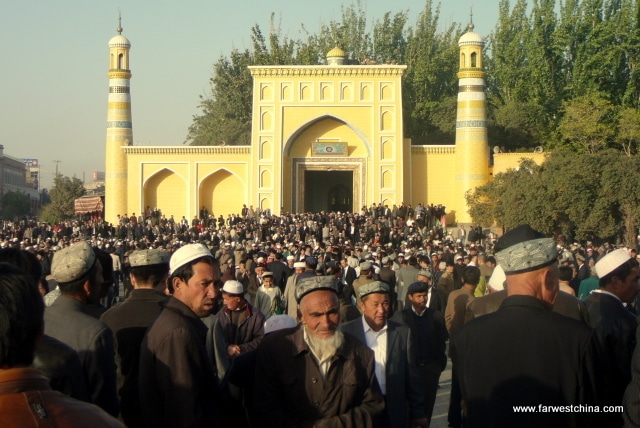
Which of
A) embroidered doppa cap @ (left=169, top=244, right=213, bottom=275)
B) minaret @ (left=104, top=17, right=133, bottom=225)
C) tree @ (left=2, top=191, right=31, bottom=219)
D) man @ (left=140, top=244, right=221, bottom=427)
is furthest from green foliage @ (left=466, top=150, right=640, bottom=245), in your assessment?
tree @ (left=2, top=191, right=31, bottom=219)

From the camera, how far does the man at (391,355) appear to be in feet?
17.3

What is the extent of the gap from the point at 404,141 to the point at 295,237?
9746mm

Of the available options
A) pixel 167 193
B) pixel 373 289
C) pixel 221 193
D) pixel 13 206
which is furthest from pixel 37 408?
pixel 13 206

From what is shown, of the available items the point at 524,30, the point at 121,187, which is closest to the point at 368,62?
the point at 524,30

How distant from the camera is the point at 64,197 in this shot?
168ft

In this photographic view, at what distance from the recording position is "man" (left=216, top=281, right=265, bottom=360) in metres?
6.45

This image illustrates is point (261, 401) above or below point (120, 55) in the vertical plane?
below

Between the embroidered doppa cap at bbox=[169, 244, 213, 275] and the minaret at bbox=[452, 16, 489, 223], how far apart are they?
32.6 meters

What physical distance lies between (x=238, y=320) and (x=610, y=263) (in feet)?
7.63

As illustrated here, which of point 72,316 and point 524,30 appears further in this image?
point 524,30

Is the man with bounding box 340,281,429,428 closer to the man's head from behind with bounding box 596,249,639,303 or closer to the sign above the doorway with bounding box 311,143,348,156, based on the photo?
the man's head from behind with bounding box 596,249,639,303

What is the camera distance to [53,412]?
2.26 meters

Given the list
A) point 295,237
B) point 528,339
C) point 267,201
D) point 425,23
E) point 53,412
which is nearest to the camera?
point 53,412

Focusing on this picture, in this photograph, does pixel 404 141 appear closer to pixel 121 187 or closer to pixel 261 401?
pixel 121 187
